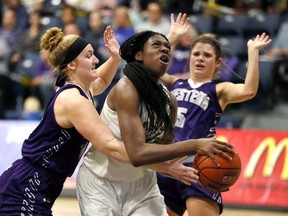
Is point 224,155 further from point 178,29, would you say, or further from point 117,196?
point 178,29

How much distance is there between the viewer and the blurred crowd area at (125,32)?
33.2ft

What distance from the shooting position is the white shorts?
4.39m

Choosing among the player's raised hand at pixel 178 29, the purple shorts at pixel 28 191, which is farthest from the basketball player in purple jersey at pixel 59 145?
the player's raised hand at pixel 178 29

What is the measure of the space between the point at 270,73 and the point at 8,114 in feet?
12.5

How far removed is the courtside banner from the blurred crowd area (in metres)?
1.19

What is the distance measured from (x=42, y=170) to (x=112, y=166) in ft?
1.46

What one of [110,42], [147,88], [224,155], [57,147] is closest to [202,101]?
[110,42]

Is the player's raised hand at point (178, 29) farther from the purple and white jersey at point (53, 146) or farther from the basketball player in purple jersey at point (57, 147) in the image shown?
the purple and white jersey at point (53, 146)

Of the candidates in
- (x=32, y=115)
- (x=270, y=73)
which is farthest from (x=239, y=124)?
(x=32, y=115)

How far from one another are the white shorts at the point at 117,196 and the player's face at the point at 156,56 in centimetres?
69

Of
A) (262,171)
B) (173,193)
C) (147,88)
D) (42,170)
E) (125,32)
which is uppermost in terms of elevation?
(147,88)

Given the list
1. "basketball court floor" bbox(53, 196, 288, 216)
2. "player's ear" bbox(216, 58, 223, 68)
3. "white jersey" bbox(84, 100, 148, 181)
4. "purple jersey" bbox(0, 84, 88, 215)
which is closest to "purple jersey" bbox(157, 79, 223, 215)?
"player's ear" bbox(216, 58, 223, 68)

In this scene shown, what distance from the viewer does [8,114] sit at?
35.5 feet

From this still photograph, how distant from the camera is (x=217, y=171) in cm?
420
